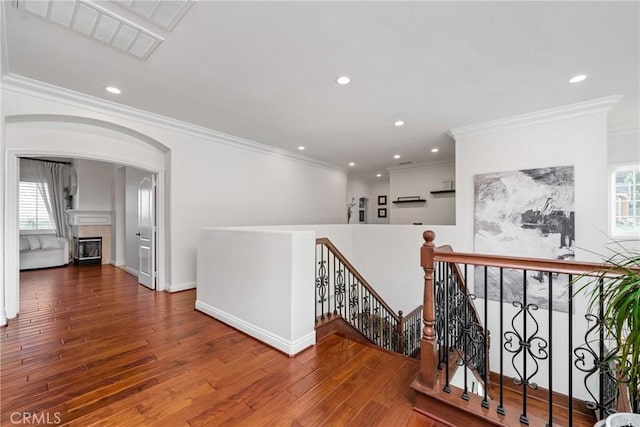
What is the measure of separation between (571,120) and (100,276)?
8846 mm

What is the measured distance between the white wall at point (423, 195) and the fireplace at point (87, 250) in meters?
8.28

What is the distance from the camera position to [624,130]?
14.8 ft

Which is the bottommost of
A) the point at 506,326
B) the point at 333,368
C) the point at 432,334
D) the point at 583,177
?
the point at 506,326

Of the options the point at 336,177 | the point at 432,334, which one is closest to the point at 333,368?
the point at 432,334

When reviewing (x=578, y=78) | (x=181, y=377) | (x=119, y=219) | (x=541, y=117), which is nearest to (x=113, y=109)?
(x=181, y=377)

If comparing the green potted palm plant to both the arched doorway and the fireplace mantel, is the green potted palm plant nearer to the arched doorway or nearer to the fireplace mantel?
the arched doorway

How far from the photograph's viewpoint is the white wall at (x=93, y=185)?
678 centimetres

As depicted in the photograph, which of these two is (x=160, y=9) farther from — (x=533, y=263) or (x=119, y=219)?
(x=119, y=219)

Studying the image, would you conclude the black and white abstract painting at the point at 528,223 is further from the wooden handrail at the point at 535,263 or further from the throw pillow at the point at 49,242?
the throw pillow at the point at 49,242

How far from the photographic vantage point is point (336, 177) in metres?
8.06

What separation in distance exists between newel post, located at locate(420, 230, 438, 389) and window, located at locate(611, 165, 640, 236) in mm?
5082

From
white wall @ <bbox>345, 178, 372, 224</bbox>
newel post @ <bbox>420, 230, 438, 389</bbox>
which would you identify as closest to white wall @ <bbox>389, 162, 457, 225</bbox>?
white wall @ <bbox>345, 178, 372, 224</bbox>

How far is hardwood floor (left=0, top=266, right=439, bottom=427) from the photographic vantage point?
5.65ft

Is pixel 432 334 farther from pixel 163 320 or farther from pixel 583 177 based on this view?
pixel 583 177
